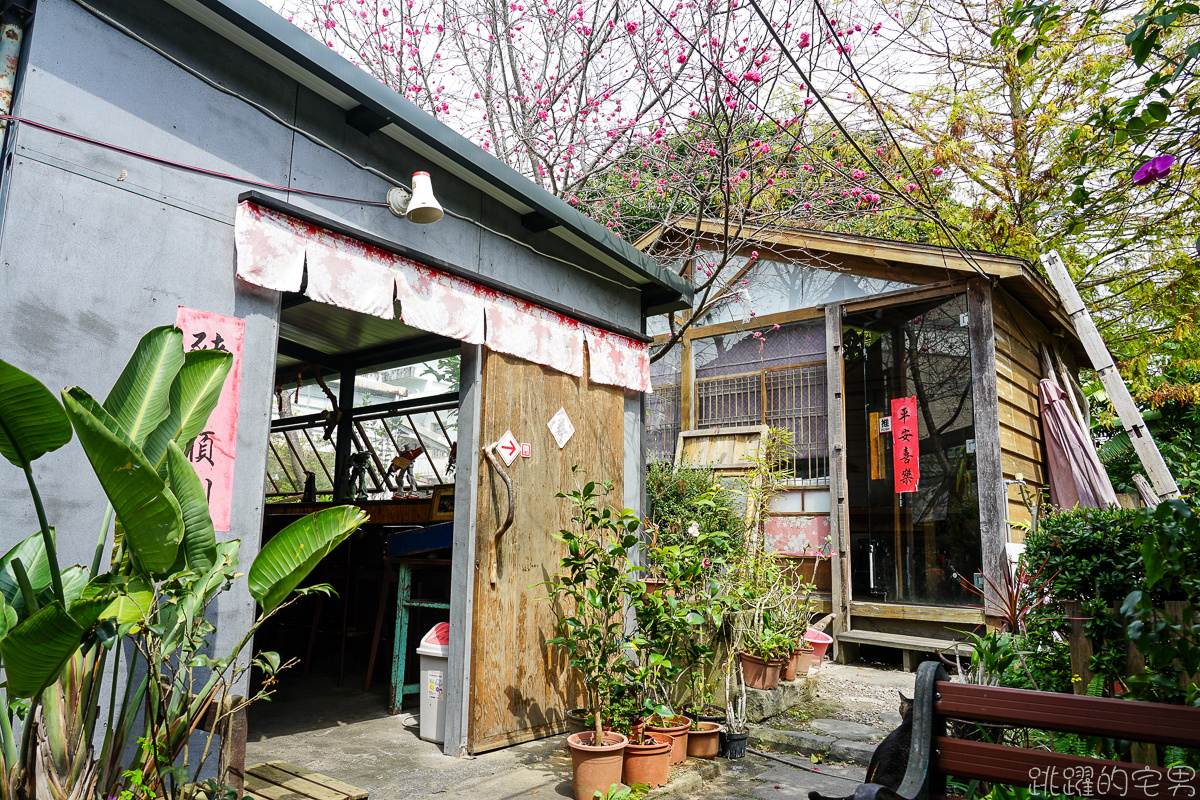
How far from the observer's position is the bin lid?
15.9 feet

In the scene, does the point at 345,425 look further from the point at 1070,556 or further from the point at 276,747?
the point at 1070,556

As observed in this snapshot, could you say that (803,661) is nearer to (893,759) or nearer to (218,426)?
(893,759)

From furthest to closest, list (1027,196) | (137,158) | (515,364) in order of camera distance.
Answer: (1027,196)
(515,364)
(137,158)

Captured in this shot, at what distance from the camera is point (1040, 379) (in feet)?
30.6

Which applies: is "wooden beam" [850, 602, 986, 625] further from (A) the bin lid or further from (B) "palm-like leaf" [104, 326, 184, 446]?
(B) "palm-like leaf" [104, 326, 184, 446]

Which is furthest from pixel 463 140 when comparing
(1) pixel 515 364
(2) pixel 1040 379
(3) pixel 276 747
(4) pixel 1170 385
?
(4) pixel 1170 385

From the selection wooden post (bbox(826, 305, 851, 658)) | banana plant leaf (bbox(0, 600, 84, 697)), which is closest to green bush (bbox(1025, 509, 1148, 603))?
wooden post (bbox(826, 305, 851, 658))

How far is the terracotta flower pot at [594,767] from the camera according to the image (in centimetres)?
396

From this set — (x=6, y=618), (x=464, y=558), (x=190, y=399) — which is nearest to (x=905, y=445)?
(x=464, y=558)

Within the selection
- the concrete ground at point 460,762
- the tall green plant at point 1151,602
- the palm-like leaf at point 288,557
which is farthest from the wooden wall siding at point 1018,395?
the palm-like leaf at point 288,557

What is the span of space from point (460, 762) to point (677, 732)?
137cm

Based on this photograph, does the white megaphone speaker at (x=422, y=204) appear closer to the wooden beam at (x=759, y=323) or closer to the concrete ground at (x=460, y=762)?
the concrete ground at (x=460, y=762)

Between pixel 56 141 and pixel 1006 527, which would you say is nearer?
pixel 56 141

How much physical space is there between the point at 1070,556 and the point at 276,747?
202 inches
